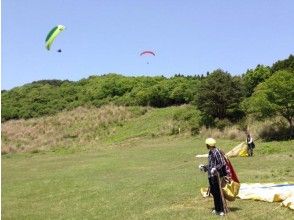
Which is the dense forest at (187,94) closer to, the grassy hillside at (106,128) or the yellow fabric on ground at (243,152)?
the grassy hillside at (106,128)

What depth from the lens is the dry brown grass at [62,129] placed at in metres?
55.9

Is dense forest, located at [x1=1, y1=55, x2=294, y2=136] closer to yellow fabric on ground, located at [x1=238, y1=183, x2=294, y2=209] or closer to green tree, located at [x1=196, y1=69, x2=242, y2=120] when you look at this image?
green tree, located at [x1=196, y1=69, x2=242, y2=120]

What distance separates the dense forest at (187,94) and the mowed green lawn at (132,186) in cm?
504

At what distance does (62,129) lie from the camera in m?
64.6


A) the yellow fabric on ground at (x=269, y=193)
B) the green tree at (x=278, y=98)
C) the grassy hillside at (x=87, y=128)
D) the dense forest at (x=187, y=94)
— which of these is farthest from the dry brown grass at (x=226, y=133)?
the yellow fabric on ground at (x=269, y=193)

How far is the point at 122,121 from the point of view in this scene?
61.8m

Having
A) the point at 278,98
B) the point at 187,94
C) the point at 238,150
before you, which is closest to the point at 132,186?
the point at 238,150

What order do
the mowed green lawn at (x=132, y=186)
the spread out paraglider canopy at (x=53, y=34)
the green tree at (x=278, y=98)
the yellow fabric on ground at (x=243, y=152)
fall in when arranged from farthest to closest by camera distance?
1. the green tree at (x=278, y=98)
2. the yellow fabric on ground at (x=243, y=152)
3. the spread out paraglider canopy at (x=53, y=34)
4. the mowed green lawn at (x=132, y=186)

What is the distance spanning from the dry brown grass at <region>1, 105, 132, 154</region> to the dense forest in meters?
4.09

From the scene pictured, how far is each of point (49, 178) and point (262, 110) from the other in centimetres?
1840

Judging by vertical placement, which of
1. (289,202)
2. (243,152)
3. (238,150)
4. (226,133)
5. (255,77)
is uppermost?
(255,77)

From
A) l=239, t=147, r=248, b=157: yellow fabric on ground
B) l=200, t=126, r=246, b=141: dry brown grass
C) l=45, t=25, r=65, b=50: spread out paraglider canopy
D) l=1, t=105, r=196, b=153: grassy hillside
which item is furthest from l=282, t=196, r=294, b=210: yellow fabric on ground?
l=1, t=105, r=196, b=153: grassy hillside

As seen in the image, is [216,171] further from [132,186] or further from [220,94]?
[220,94]

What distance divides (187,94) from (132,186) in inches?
1695
